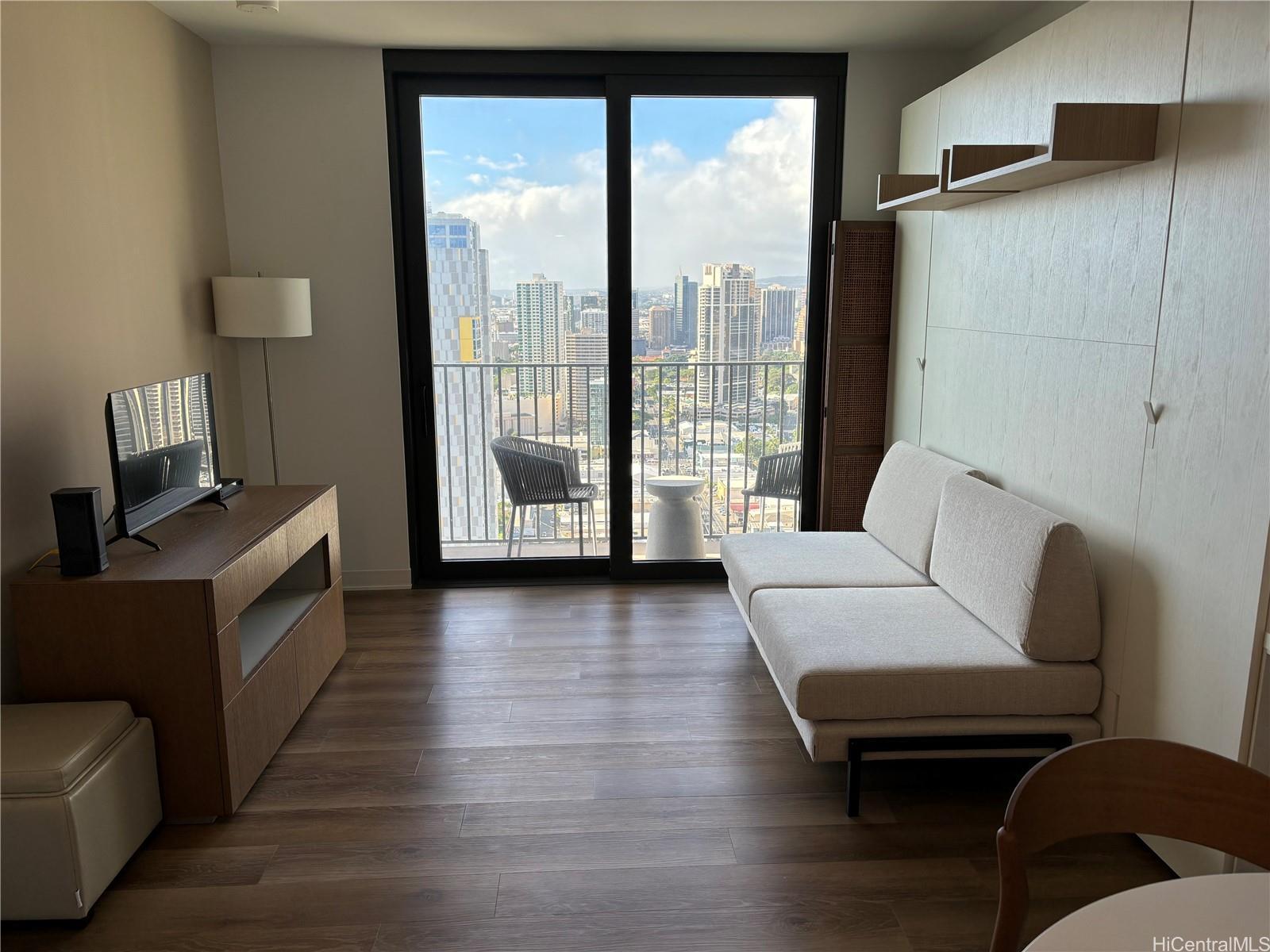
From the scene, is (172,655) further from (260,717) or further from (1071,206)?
(1071,206)

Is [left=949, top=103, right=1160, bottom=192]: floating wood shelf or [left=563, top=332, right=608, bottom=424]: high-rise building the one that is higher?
[left=949, top=103, right=1160, bottom=192]: floating wood shelf

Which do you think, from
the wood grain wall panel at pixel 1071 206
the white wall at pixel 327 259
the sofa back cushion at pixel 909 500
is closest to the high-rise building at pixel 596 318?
the white wall at pixel 327 259

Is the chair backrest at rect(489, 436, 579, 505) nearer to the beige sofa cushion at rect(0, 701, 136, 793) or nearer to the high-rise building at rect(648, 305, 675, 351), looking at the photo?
the high-rise building at rect(648, 305, 675, 351)

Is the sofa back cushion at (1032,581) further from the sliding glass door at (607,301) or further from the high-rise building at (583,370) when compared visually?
the high-rise building at (583,370)

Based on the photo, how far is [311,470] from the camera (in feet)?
14.3

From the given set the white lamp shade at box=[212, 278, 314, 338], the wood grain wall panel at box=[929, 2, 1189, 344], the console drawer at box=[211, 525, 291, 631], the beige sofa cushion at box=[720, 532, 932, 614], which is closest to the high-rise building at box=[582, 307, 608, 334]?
the beige sofa cushion at box=[720, 532, 932, 614]

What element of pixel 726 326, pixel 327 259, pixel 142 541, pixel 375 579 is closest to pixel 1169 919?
pixel 142 541

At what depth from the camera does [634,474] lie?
182 inches

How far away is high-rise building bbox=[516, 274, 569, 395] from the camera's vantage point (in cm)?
434

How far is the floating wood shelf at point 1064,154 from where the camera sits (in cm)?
218

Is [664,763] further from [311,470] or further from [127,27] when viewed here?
[127,27]

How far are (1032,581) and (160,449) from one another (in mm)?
A: 2707

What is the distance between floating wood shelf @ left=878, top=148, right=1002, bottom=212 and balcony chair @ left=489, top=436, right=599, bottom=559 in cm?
200

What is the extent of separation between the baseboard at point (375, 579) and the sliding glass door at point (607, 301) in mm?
108
